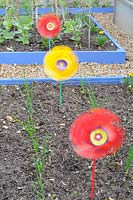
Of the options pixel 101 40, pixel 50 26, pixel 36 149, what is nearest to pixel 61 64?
pixel 36 149

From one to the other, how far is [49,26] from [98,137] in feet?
5.65

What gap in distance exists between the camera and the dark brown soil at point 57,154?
2.34m

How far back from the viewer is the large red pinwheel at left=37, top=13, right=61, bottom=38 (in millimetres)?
3379

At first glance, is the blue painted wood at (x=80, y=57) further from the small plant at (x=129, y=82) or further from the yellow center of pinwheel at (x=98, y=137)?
the yellow center of pinwheel at (x=98, y=137)

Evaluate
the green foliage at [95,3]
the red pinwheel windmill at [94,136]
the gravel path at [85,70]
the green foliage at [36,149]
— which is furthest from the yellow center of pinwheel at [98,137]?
the green foliage at [95,3]

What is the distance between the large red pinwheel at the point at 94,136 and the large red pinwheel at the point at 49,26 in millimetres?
1617

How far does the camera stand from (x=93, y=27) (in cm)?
535

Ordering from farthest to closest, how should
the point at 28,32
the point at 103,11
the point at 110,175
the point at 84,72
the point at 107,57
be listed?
the point at 103,11
the point at 28,32
the point at 107,57
the point at 84,72
the point at 110,175

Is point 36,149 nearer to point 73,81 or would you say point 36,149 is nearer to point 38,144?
point 38,144

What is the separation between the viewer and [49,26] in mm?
3416

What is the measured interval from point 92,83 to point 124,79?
252 millimetres

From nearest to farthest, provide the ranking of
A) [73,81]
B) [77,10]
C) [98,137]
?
[98,137]
[73,81]
[77,10]

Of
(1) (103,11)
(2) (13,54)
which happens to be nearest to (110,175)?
(2) (13,54)

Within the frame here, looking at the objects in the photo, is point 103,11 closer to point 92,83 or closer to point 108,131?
point 92,83
